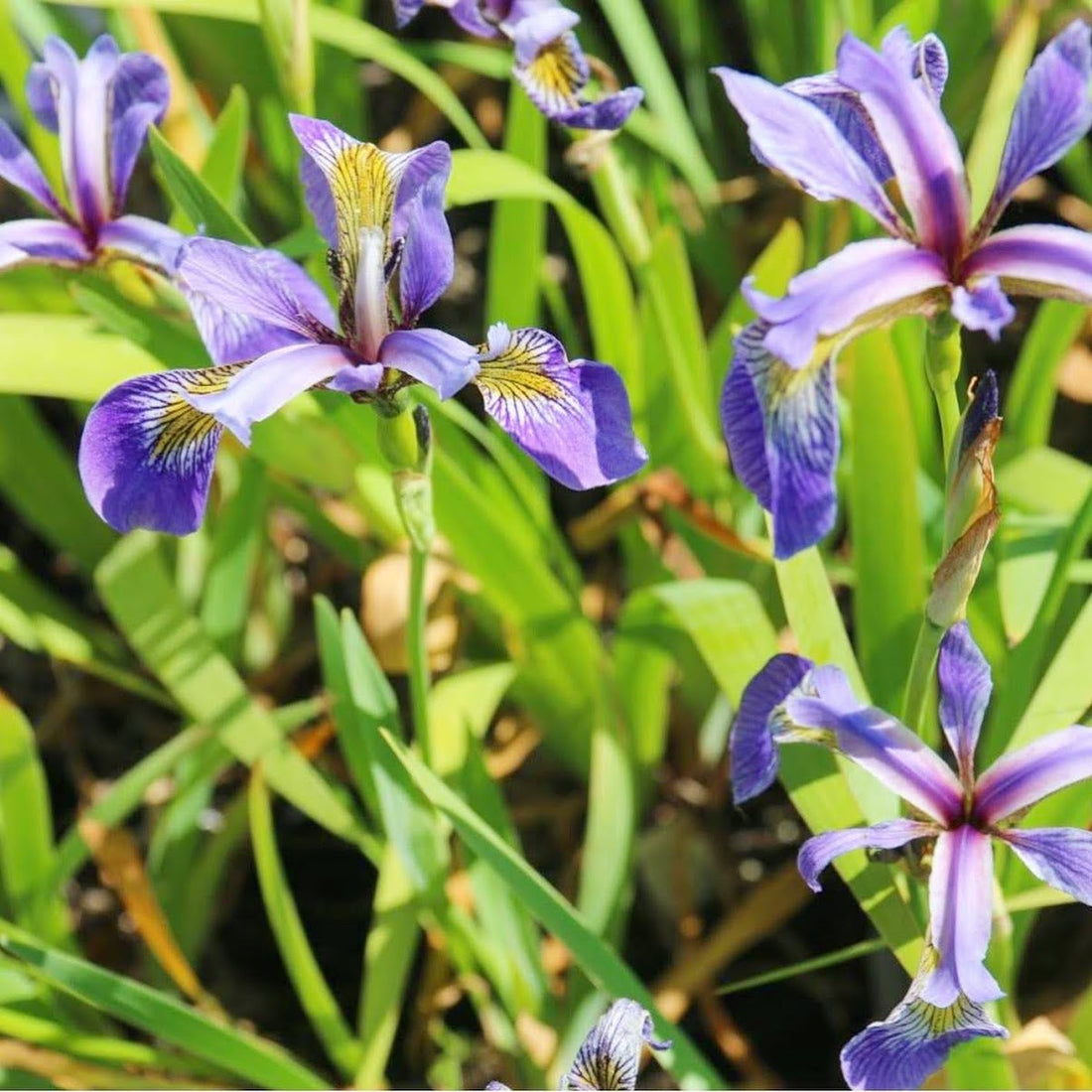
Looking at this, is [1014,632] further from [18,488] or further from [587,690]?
[18,488]

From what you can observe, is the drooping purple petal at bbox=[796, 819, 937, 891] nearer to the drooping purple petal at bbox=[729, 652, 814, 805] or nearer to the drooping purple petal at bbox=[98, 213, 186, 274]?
the drooping purple petal at bbox=[729, 652, 814, 805]

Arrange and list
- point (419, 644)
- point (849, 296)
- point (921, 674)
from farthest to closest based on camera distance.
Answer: point (419, 644), point (921, 674), point (849, 296)

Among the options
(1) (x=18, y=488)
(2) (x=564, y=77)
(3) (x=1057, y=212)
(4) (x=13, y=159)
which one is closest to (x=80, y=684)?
(1) (x=18, y=488)

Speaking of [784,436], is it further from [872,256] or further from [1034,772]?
[1034,772]

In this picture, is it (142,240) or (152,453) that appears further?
(142,240)

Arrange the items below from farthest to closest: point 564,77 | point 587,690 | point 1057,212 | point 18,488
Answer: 1. point 1057,212
2. point 18,488
3. point 587,690
4. point 564,77

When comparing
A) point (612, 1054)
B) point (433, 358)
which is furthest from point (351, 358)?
point (612, 1054)

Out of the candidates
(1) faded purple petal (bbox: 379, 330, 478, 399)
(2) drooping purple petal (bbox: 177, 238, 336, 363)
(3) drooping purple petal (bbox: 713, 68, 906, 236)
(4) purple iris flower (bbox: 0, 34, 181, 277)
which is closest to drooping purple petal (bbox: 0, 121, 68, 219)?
(4) purple iris flower (bbox: 0, 34, 181, 277)
